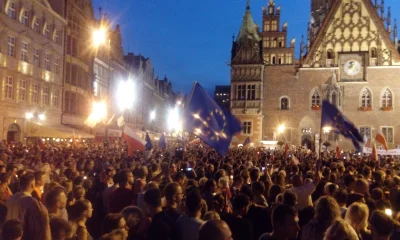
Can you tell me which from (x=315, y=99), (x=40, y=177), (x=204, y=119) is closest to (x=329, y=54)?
(x=315, y=99)

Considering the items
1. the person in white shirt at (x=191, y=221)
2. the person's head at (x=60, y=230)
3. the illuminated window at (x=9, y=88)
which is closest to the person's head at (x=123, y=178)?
the person in white shirt at (x=191, y=221)

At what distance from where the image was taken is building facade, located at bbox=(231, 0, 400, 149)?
4650cm

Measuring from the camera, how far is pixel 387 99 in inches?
1831

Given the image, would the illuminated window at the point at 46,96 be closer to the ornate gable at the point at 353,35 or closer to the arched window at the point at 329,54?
the ornate gable at the point at 353,35

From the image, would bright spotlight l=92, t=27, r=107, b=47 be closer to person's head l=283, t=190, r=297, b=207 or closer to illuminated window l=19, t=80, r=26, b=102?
illuminated window l=19, t=80, r=26, b=102

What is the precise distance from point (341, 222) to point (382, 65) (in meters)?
46.3

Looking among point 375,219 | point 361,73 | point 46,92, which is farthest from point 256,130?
point 375,219

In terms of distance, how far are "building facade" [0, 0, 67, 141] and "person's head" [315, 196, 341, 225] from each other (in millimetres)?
26114

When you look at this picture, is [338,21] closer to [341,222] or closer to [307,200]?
[307,200]

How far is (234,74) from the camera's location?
162 ft

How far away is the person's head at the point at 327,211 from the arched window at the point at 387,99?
A: 44764mm

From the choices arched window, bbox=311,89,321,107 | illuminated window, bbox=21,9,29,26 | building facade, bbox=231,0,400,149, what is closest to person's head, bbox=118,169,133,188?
illuminated window, bbox=21,9,29,26

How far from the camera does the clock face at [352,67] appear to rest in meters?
47.1

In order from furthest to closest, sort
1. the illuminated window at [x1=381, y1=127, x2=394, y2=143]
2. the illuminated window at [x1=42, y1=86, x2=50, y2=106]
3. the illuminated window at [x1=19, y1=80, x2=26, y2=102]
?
the illuminated window at [x1=381, y1=127, x2=394, y2=143]
the illuminated window at [x1=42, y1=86, x2=50, y2=106]
the illuminated window at [x1=19, y1=80, x2=26, y2=102]
